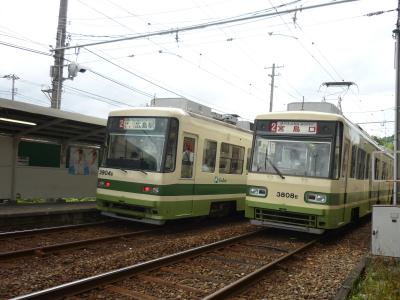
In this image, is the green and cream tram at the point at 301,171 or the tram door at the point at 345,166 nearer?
the green and cream tram at the point at 301,171

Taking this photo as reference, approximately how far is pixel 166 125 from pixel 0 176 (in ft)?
17.8

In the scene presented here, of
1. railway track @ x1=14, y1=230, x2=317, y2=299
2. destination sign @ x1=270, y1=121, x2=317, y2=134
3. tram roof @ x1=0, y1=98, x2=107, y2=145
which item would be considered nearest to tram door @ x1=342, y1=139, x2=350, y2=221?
destination sign @ x1=270, y1=121, x2=317, y2=134

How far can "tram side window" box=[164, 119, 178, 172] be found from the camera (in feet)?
36.8

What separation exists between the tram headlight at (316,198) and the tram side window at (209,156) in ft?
9.70

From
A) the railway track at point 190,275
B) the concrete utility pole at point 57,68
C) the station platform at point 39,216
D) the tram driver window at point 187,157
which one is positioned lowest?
the railway track at point 190,275

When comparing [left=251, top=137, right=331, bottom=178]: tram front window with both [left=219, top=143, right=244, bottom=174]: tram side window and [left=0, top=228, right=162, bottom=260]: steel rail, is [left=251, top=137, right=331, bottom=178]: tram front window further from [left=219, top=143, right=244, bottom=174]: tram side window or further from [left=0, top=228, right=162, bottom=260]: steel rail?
[left=0, top=228, right=162, bottom=260]: steel rail

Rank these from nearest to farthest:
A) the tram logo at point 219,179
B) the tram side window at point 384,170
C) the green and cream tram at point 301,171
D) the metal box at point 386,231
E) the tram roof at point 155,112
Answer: the metal box at point 386,231 < the green and cream tram at point 301,171 < the tram roof at point 155,112 < the tram logo at point 219,179 < the tram side window at point 384,170

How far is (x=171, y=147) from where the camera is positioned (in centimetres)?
1128

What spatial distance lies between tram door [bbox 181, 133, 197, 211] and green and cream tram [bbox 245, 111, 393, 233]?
1.45 meters

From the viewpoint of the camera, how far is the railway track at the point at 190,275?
6.24 m

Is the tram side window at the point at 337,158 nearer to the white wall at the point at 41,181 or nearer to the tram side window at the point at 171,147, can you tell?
the tram side window at the point at 171,147

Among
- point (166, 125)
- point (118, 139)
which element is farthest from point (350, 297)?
point (118, 139)

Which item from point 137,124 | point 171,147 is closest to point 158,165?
point 171,147

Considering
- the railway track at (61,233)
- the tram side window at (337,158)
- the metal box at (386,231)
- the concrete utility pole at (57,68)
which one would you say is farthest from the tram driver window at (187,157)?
the concrete utility pole at (57,68)
